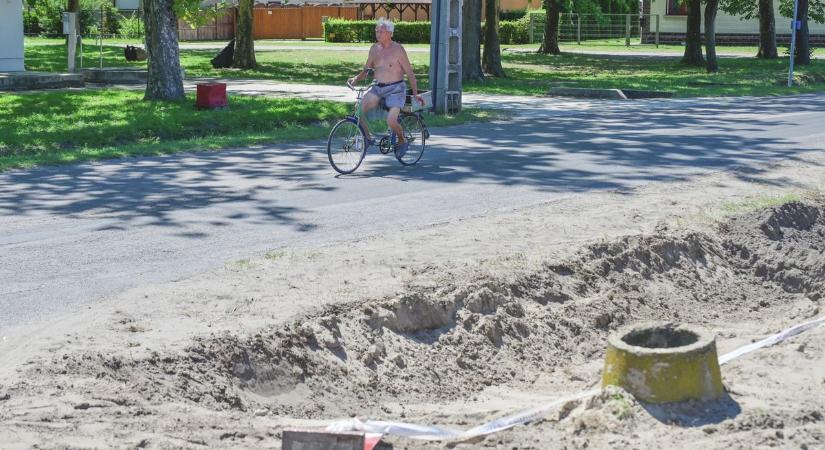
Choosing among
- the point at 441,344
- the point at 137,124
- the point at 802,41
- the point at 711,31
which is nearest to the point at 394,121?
the point at 137,124

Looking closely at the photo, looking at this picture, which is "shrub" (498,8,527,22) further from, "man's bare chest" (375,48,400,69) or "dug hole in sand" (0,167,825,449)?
"dug hole in sand" (0,167,825,449)

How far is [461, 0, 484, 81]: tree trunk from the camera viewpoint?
3184 centimetres

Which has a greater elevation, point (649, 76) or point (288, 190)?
point (649, 76)

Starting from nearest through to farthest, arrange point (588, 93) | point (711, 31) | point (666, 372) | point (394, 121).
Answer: point (666, 372)
point (394, 121)
point (588, 93)
point (711, 31)

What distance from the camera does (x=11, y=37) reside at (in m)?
29.6

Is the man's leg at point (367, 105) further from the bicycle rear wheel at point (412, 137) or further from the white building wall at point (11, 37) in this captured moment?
the white building wall at point (11, 37)

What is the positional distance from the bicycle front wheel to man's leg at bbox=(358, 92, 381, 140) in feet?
0.30

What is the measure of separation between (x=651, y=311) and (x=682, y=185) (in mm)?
4112

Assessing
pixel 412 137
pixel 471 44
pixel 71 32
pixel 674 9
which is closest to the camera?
pixel 412 137

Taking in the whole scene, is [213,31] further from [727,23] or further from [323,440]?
[323,440]

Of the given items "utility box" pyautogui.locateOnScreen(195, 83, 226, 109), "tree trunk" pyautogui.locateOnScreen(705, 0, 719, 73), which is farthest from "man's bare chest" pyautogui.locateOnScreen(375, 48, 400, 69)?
"tree trunk" pyautogui.locateOnScreen(705, 0, 719, 73)

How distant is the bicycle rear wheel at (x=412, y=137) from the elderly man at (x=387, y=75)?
0.92 ft

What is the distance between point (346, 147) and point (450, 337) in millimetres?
6279

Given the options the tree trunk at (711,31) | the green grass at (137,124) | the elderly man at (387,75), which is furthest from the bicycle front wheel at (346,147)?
the tree trunk at (711,31)
